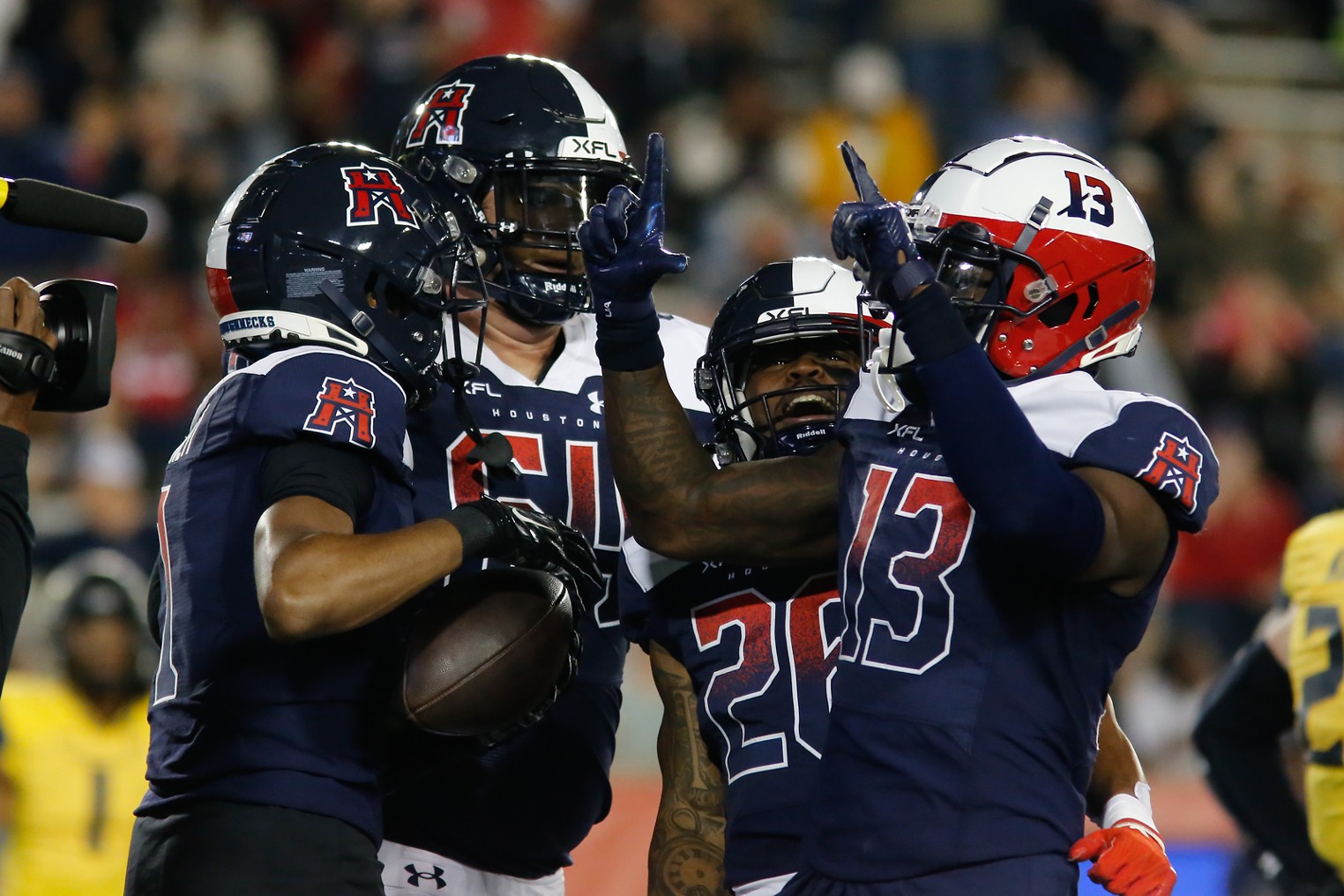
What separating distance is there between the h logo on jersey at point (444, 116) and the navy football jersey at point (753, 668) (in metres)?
1.06

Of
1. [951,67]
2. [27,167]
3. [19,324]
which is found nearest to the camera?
[19,324]

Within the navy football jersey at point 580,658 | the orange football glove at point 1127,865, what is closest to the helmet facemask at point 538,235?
the navy football jersey at point 580,658

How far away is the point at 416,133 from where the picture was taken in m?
3.85

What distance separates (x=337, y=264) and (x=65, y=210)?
1.61 ft

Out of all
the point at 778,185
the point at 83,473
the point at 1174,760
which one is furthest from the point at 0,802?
the point at 778,185

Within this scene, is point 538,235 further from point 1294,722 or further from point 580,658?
point 1294,722

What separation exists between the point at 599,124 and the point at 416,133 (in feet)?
1.36

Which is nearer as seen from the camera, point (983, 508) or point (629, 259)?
point (983, 508)

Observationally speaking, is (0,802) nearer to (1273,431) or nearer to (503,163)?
(503,163)

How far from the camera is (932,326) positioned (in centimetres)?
255

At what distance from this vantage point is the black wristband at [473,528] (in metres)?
2.87

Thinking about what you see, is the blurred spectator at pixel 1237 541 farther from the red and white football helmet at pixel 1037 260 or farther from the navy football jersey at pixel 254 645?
the navy football jersey at pixel 254 645

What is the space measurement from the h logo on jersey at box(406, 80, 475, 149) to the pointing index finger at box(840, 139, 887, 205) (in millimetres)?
1192

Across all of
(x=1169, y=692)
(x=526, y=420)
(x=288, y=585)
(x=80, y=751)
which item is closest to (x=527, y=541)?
(x=288, y=585)
